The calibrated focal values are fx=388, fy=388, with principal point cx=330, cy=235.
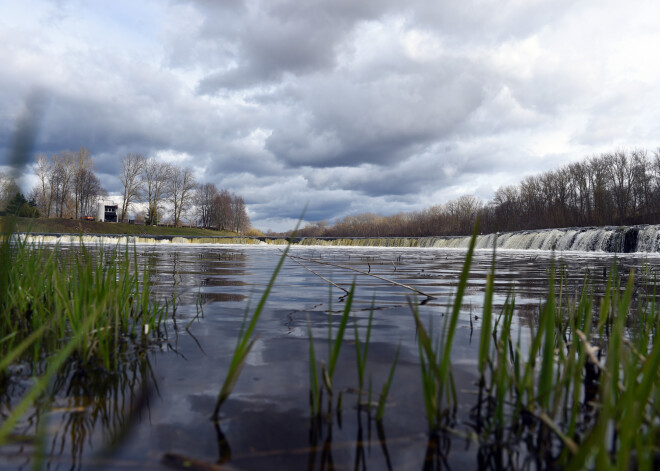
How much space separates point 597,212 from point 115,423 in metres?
57.1

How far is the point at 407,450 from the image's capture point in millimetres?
1159

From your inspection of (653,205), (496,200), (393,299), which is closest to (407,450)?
(393,299)

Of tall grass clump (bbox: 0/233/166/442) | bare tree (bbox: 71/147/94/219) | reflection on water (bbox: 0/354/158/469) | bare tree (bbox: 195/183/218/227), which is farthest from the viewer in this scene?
bare tree (bbox: 195/183/218/227)

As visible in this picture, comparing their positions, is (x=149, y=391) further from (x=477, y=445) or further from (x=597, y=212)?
(x=597, y=212)

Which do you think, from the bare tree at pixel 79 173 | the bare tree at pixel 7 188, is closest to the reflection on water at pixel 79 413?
the bare tree at pixel 7 188

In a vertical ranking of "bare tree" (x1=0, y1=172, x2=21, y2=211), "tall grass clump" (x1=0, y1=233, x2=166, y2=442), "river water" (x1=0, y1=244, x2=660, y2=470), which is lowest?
"river water" (x1=0, y1=244, x2=660, y2=470)

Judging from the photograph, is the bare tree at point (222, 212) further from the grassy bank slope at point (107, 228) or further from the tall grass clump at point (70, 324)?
the tall grass clump at point (70, 324)

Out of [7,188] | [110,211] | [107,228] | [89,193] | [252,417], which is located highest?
[89,193]

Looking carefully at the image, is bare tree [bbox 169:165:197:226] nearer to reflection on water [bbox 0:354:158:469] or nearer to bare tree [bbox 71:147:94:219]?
bare tree [bbox 71:147:94:219]

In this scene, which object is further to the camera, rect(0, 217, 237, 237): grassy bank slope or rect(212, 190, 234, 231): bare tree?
rect(212, 190, 234, 231): bare tree

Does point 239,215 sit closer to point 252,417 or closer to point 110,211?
point 110,211

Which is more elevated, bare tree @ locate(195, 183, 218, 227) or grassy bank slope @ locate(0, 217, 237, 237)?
bare tree @ locate(195, 183, 218, 227)

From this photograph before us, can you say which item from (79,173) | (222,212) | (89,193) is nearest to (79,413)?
(79,173)

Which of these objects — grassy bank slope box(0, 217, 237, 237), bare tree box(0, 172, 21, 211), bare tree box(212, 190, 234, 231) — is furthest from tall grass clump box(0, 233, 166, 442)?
bare tree box(212, 190, 234, 231)
